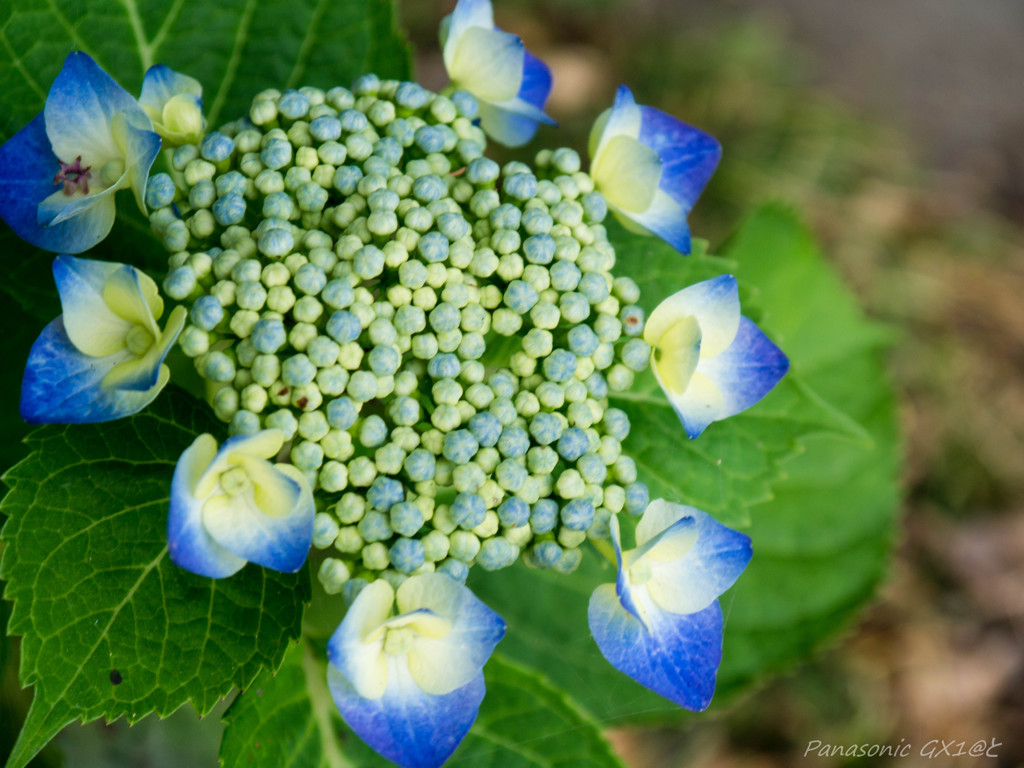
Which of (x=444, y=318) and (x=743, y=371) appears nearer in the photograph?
(x=444, y=318)

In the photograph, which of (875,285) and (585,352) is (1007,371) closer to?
(875,285)

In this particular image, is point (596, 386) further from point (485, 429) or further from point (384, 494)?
point (384, 494)

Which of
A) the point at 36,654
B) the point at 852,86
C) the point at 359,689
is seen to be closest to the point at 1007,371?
the point at 852,86

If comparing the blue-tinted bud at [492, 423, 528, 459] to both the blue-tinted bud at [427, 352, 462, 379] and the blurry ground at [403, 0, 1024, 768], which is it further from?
the blurry ground at [403, 0, 1024, 768]

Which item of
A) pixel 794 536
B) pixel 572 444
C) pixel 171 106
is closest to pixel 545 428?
pixel 572 444

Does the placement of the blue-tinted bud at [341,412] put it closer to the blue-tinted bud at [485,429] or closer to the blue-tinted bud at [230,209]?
the blue-tinted bud at [485,429]
